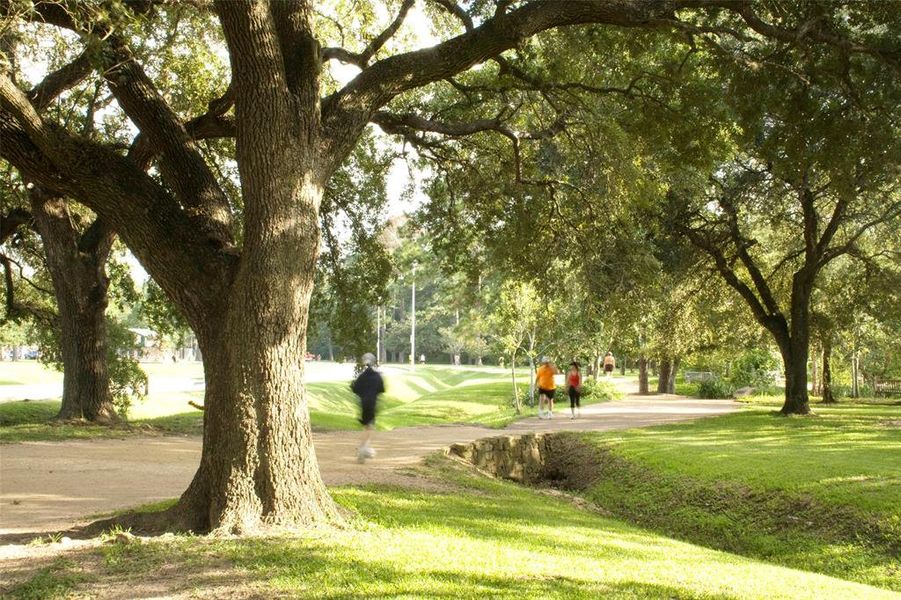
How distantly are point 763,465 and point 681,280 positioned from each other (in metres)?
11.2

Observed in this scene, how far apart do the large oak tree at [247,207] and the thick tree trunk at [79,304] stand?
1094 centimetres

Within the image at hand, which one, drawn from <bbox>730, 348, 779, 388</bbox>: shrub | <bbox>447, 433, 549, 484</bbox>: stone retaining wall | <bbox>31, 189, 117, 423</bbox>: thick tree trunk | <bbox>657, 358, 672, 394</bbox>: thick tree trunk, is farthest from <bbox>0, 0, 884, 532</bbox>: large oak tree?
<bbox>730, 348, 779, 388</bbox>: shrub

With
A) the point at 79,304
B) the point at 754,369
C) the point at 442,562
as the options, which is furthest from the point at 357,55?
the point at 754,369

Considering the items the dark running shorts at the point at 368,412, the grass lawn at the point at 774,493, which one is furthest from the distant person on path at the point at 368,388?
the grass lawn at the point at 774,493

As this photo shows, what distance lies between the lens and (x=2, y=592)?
5.08 metres

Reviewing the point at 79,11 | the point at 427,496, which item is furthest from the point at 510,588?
the point at 79,11

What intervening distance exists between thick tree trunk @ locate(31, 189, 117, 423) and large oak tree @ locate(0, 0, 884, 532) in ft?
35.9

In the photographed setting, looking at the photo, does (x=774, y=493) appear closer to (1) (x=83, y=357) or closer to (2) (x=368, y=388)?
(2) (x=368, y=388)

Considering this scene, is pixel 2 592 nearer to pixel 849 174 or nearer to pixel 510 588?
pixel 510 588

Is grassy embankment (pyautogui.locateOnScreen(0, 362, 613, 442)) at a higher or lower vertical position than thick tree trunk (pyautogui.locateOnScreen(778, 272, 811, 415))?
lower

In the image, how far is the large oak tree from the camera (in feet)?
22.0

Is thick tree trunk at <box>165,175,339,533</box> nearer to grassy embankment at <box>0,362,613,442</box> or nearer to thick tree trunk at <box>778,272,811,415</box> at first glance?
grassy embankment at <box>0,362,613,442</box>

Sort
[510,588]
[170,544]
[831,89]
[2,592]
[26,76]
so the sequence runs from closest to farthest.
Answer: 1. [2,592]
2. [510,588]
3. [170,544]
4. [831,89]
5. [26,76]

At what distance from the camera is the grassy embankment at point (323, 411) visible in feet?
54.2
